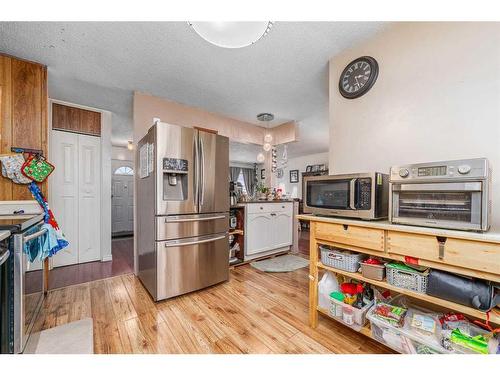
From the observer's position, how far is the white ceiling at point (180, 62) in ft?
5.44

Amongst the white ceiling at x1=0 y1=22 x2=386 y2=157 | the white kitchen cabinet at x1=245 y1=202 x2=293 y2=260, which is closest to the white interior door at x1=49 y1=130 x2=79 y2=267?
the white ceiling at x1=0 y1=22 x2=386 y2=157

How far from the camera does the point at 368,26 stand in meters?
1.64

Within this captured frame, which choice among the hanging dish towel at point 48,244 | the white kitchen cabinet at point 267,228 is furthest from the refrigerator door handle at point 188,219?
the hanging dish towel at point 48,244

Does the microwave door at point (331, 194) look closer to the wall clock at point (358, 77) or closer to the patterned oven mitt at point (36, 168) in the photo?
the wall clock at point (358, 77)

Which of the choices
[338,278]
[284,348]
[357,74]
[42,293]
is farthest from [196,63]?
[42,293]

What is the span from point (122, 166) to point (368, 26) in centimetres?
588

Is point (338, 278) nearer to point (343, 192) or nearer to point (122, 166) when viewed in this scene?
point (343, 192)

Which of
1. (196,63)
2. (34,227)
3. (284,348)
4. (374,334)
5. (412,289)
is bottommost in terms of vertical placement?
(284,348)

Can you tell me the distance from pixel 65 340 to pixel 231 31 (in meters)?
2.22

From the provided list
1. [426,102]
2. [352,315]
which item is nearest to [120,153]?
[352,315]

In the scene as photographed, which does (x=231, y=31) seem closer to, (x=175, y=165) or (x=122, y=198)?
(x=175, y=165)

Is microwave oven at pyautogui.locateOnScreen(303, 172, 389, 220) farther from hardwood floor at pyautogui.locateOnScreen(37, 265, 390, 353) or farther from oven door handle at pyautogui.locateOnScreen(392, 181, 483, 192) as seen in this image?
hardwood floor at pyautogui.locateOnScreen(37, 265, 390, 353)
